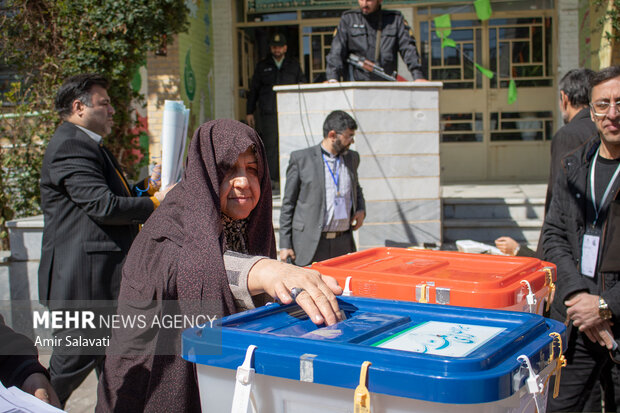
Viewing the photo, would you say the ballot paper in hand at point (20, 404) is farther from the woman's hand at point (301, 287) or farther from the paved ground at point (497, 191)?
the paved ground at point (497, 191)

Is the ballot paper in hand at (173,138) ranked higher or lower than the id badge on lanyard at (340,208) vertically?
higher

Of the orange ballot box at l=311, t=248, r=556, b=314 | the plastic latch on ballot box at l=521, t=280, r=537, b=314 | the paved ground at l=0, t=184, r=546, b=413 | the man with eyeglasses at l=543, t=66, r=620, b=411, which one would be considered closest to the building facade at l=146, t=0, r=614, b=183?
the paved ground at l=0, t=184, r=546, b=413

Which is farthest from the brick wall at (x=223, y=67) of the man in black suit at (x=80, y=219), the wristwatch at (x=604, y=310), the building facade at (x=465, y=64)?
the wristwatch at (x=604, y=310)

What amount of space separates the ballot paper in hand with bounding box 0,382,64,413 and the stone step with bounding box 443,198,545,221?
229 inches

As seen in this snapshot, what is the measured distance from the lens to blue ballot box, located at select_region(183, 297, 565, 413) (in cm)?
105

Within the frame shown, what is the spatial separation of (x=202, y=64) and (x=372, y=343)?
28.1ft

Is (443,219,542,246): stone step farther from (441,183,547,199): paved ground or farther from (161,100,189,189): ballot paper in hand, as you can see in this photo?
A: (161,100,189,189): ballot paper in hand

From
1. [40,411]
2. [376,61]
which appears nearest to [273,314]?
[40,411]

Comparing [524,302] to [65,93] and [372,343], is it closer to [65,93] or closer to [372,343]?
[372,343]

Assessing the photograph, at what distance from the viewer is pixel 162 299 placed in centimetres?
164

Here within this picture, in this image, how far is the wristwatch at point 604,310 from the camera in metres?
2.45

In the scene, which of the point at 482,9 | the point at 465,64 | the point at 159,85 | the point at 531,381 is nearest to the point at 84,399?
the point at 531,381

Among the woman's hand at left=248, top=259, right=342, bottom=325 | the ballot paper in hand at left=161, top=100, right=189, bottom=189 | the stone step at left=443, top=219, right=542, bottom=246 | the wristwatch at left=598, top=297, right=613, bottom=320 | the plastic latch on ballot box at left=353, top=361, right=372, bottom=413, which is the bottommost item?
the stone step at left=443, top=219, right=542, bottom=246

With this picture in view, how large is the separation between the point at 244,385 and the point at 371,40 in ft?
17.6
